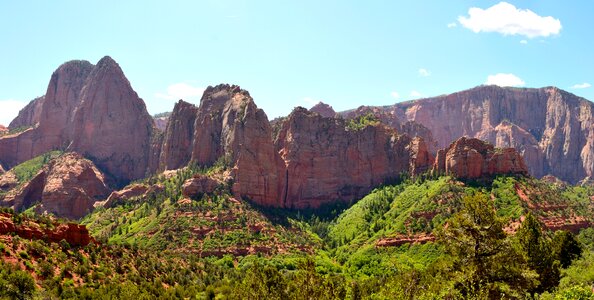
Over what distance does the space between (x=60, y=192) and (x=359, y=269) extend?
347ft

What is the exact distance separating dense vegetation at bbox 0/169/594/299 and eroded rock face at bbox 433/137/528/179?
5.09 metres

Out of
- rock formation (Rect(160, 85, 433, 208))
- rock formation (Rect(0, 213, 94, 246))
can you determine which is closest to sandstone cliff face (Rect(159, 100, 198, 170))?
rock formation (Rect(160, 85, 433, 208))

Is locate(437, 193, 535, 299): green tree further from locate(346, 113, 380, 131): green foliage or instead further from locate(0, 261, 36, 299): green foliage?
locate(346, 113, 380, 131): green foliage

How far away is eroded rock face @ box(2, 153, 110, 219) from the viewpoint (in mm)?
153875

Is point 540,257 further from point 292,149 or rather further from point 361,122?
point 361,122

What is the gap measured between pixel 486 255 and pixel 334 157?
139 metres

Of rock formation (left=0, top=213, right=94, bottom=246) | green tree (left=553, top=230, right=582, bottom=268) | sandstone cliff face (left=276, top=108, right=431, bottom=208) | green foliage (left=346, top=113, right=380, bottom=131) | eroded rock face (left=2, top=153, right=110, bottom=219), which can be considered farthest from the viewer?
green foliage (left=346, top=113, right=380, bottom=131)

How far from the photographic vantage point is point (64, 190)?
156 meters

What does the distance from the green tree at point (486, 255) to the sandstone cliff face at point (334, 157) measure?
415ft

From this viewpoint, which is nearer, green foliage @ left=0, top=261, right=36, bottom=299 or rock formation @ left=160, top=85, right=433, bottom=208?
green foliage @ left=0, top=261, right=36, bottom=299

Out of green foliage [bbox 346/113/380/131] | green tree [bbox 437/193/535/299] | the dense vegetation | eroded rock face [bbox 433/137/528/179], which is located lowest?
the dense vegetation

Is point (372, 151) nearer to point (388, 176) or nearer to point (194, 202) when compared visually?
point (388, 176)

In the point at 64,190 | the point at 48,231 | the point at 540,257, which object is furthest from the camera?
the point at 64,190

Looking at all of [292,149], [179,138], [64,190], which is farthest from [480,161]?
[64,190]
